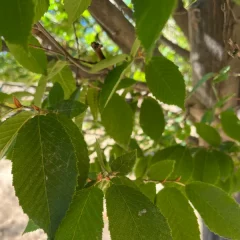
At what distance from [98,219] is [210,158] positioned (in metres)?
0.23

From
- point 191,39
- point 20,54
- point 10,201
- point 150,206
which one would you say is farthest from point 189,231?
point 10,201

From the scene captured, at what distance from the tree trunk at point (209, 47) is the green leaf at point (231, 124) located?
0.44 feet

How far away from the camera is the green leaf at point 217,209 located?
0.25 meters

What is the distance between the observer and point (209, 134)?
424 mm

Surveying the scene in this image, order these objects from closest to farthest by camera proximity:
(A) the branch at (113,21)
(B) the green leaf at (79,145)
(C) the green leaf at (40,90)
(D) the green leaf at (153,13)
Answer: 1. (D) the green leaf at (153,13)
2. (B) the green leaf at (79,145)
3. (C) the green leaf at (40,90)
4. (A) the branch at (113,21)

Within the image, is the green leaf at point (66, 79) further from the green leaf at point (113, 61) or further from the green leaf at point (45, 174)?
the green leaf at point (45, 174)

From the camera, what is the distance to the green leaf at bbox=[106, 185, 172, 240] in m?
0.19

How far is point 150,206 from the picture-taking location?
0.66 feet

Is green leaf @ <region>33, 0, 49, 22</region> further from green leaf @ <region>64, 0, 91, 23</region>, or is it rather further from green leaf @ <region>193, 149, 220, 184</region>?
green leaf @ <region>193, 149, 220, 184</region>

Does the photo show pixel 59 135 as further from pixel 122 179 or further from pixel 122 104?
pixel 122 104

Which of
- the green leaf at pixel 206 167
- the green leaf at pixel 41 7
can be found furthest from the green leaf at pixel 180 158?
the green leaf at pixel 41 7

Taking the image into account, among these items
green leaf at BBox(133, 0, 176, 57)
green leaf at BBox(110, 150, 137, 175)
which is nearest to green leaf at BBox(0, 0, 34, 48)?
green leaf at BBox(133, 0, 176, 57)

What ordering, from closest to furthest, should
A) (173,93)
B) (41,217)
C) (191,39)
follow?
(41,217)
(173,93)
(191,39)

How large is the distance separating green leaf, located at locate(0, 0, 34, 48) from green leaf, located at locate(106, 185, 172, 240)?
0.12m
